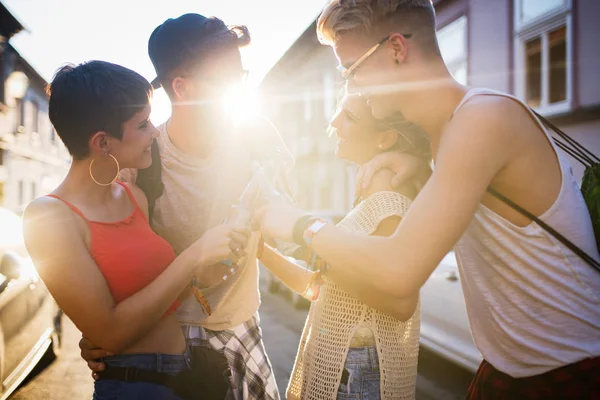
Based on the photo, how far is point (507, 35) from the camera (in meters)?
9.18

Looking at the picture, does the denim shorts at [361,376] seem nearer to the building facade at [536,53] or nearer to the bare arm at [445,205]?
the bare arm at [445,205]

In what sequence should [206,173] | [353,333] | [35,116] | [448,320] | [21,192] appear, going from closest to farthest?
[353,333], [206,173], [448,320], [21,192], [35,116]

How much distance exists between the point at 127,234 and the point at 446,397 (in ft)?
11.8

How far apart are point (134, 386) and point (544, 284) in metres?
1.38

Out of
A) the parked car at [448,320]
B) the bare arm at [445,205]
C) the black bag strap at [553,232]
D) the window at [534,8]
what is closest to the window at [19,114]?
the window at [534,8]

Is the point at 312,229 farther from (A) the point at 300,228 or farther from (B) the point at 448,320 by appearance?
(B) the point at 448,320

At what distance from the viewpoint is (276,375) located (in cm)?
476

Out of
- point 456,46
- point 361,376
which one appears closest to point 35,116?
point 456,46

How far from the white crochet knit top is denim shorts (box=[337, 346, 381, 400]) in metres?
0.02

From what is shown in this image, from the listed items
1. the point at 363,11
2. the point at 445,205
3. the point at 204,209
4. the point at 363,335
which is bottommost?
the point at 363,335

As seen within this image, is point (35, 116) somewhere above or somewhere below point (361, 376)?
above

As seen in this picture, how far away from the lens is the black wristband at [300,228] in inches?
53.5

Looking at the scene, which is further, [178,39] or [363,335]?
[178,39]

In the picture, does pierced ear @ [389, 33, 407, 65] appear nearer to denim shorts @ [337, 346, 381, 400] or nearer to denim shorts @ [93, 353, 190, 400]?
denim shorts @ [337, 346, 381, 400]
